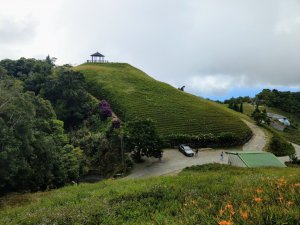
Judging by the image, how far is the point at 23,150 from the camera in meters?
31.3

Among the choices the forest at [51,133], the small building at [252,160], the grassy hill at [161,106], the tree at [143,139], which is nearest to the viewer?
the forest at [51,133]

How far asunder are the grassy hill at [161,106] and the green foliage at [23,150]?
24.8 m

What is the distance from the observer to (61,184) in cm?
3850

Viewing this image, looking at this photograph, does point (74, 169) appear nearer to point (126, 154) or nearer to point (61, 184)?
point (61, 184)

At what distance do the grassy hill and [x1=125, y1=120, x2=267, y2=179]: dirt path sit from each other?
4.86 meters

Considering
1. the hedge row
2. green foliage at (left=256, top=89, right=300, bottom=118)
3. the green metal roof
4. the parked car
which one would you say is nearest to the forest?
the parked car

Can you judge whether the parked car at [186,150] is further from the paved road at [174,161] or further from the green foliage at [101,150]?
the green foliage at [101,150]

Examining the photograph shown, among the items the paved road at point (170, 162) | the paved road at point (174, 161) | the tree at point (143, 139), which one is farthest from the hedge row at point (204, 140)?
the tree at point (143, 139)

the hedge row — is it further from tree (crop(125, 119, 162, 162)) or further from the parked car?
tree (crop(125, 119, 162, 162))

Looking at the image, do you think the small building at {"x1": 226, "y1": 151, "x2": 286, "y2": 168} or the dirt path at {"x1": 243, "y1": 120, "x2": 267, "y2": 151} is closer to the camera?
the small building at {"x1": 226, "y1": 151, "x2": 286, "y2": 168}

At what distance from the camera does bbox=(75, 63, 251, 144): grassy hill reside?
62.7m

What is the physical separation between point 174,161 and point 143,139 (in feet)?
18.4

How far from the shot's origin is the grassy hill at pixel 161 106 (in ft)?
206

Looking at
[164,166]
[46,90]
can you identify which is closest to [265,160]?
[164,166]
